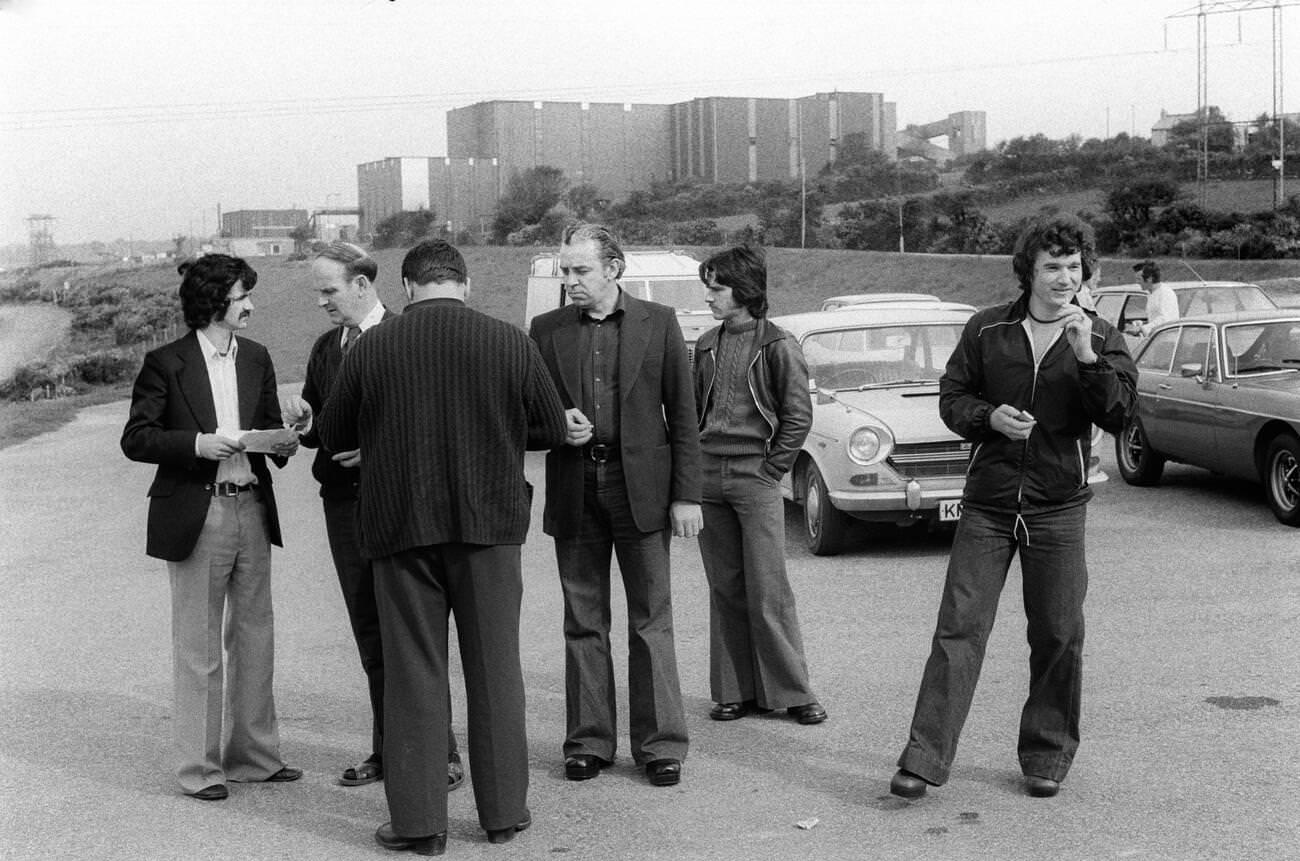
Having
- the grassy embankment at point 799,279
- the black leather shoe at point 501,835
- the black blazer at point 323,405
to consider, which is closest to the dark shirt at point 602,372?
the black blazer at point 323,405

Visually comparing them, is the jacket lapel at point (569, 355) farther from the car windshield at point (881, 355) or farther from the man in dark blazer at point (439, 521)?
the car windshield at point (881, 355)

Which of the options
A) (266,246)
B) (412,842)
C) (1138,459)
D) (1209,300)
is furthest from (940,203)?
(412,842)

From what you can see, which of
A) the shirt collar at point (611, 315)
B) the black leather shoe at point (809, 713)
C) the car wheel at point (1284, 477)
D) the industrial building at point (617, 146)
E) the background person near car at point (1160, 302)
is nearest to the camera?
the shirt collar at point (611, 315)

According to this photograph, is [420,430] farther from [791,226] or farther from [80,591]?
[791,226]

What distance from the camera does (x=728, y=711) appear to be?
251 inches

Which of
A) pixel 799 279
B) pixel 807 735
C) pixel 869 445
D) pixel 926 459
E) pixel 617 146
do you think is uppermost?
pixel 617 146

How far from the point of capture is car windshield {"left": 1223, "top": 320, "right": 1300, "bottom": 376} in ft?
38.4

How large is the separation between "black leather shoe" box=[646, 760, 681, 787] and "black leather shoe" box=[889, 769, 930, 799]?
79 cm

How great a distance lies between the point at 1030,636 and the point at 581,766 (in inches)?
66.7

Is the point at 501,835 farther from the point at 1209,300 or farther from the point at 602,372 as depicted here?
the point at 1209,300

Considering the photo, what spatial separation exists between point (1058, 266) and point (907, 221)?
62.5 meters

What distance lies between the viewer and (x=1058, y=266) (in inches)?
201

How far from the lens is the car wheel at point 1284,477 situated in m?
10.6

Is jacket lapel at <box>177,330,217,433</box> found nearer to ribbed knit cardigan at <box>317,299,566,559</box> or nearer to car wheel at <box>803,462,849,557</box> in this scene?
ribbed knit cardigan at <box>317,299,566,559</box>
